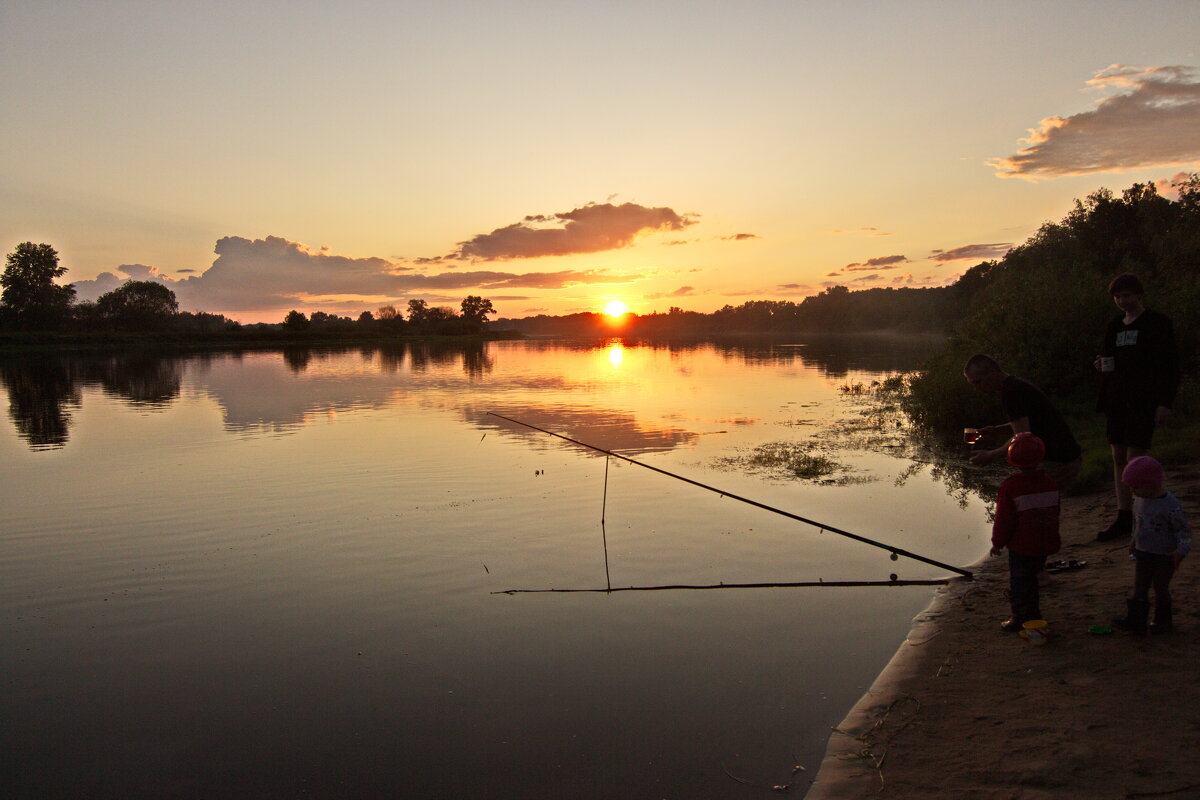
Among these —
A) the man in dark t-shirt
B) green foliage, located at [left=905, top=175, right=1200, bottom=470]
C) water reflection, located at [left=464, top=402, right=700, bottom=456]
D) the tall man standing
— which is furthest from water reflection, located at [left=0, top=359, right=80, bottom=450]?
green foliage, located at [left=905, top=175, right=1200, bottom=470]

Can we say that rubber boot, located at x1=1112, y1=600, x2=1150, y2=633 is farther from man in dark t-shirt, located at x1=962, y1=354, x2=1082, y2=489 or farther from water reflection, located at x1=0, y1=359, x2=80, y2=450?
water reflection, located at x1=0, y1=359, x2=80, y2=450

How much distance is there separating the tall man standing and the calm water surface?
3.01 m

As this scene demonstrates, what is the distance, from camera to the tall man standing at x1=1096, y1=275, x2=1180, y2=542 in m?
7.14

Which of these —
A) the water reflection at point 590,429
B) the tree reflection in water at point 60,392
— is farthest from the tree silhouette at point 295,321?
the water reflection at point 590,429

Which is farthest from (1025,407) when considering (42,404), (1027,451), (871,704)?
(42,404)

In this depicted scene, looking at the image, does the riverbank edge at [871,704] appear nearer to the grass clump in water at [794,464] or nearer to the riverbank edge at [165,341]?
the grass clump in water at [794,464]

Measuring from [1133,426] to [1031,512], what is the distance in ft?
8.47

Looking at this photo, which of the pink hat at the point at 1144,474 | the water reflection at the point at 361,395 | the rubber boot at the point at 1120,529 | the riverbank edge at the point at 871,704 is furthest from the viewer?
the water reflection at the point at 361,395

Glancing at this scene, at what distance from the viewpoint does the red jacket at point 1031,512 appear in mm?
5922

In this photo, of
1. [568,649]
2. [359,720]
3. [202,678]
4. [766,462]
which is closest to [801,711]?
[568,649]

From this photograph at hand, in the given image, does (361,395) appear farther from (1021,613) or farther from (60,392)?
(1021,613)

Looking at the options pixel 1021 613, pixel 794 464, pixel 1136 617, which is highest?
pixel 1136 617

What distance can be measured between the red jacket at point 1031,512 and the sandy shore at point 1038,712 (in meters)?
0.84

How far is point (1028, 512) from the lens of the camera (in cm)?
595
